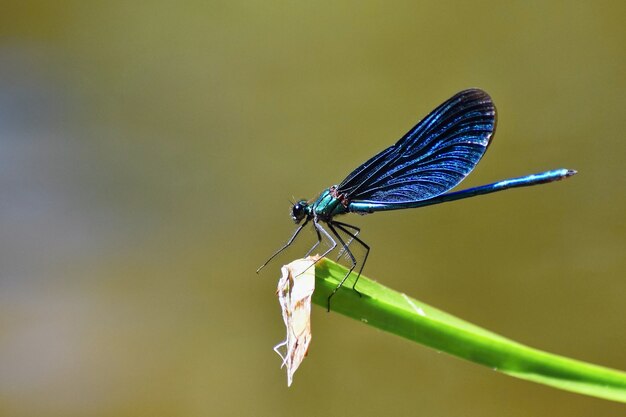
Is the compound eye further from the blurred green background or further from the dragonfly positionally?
the blurred green background

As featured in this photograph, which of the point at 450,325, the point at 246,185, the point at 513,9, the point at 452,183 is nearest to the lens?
the point at 450,325

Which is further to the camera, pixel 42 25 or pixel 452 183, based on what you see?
pixel 42 25

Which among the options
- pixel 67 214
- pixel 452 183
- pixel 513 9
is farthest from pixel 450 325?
pixel 67 214

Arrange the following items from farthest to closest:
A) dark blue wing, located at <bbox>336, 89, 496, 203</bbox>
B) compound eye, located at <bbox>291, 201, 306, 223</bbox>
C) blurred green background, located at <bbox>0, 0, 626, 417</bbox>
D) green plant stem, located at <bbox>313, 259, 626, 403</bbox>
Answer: blurred green background, located at <bbox>0, 0, 626, 417</bbox>, compound eye, located at <bbox>291, 201, 306, 223</bbox>, dark blue wing, located at <bbox>336, 89, 496, 203</bbox>, green plant stem, located at <bbox>313, 259, 626, 403</bbox>

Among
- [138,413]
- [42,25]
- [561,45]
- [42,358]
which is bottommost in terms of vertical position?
[138,413]

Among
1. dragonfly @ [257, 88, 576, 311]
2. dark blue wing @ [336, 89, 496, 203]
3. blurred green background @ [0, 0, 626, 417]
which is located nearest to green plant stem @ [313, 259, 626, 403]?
dragonfly @ [257, 88, 576, 311]

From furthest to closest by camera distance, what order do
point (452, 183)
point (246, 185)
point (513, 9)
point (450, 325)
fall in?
point (246, 185), point (513, 9), point (452, 183), point (450, 325)

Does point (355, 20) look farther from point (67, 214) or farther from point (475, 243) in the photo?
point (67, 214)

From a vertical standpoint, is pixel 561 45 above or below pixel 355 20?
below
